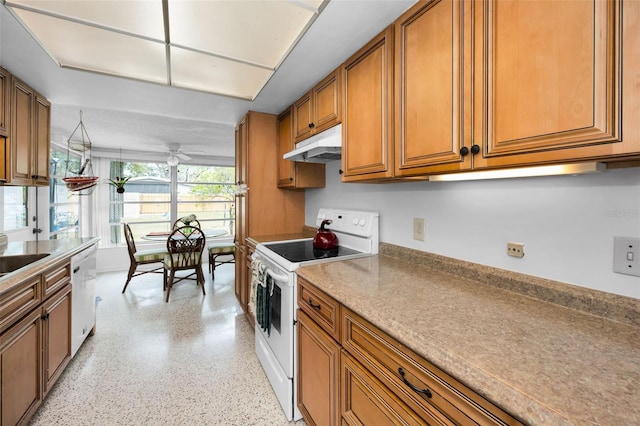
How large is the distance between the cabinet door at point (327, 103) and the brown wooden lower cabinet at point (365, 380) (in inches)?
42.6

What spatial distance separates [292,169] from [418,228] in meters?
1.32

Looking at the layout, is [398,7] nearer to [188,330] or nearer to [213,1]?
[213,1]

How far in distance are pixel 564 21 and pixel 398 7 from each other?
720 millimetres

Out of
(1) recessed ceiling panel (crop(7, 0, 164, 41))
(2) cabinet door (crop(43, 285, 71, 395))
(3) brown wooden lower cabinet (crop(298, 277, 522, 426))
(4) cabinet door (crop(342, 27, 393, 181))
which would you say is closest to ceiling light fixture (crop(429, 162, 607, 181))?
(4) cabinet door (crop(342, 27, 393, 181))

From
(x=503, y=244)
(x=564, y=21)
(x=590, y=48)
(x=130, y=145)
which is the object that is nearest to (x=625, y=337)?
(x=503, y=244)

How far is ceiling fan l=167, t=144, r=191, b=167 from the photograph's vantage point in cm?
414

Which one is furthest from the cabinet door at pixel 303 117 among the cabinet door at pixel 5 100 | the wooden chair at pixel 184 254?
the wooden chair at pixel 184 254

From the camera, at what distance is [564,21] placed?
0.75 meters

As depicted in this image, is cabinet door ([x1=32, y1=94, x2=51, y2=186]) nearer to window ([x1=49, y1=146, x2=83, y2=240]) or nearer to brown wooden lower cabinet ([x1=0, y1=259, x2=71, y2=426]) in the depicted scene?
brown wooden lower cabinet ([x1=0, y1=259, x2=71, y2=426])

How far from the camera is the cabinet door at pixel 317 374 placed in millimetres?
1178

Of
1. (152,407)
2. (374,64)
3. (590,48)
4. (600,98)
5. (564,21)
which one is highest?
(374,64)

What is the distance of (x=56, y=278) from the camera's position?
5.70 ft

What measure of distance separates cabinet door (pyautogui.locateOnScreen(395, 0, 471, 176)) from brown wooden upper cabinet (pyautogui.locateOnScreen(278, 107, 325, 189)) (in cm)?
130

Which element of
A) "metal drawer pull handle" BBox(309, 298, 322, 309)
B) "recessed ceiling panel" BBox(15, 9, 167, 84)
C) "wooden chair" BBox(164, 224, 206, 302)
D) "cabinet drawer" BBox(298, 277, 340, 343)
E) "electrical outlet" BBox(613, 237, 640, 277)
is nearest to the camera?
"electrical outlet" BBox(613, 237, 640, 277)
